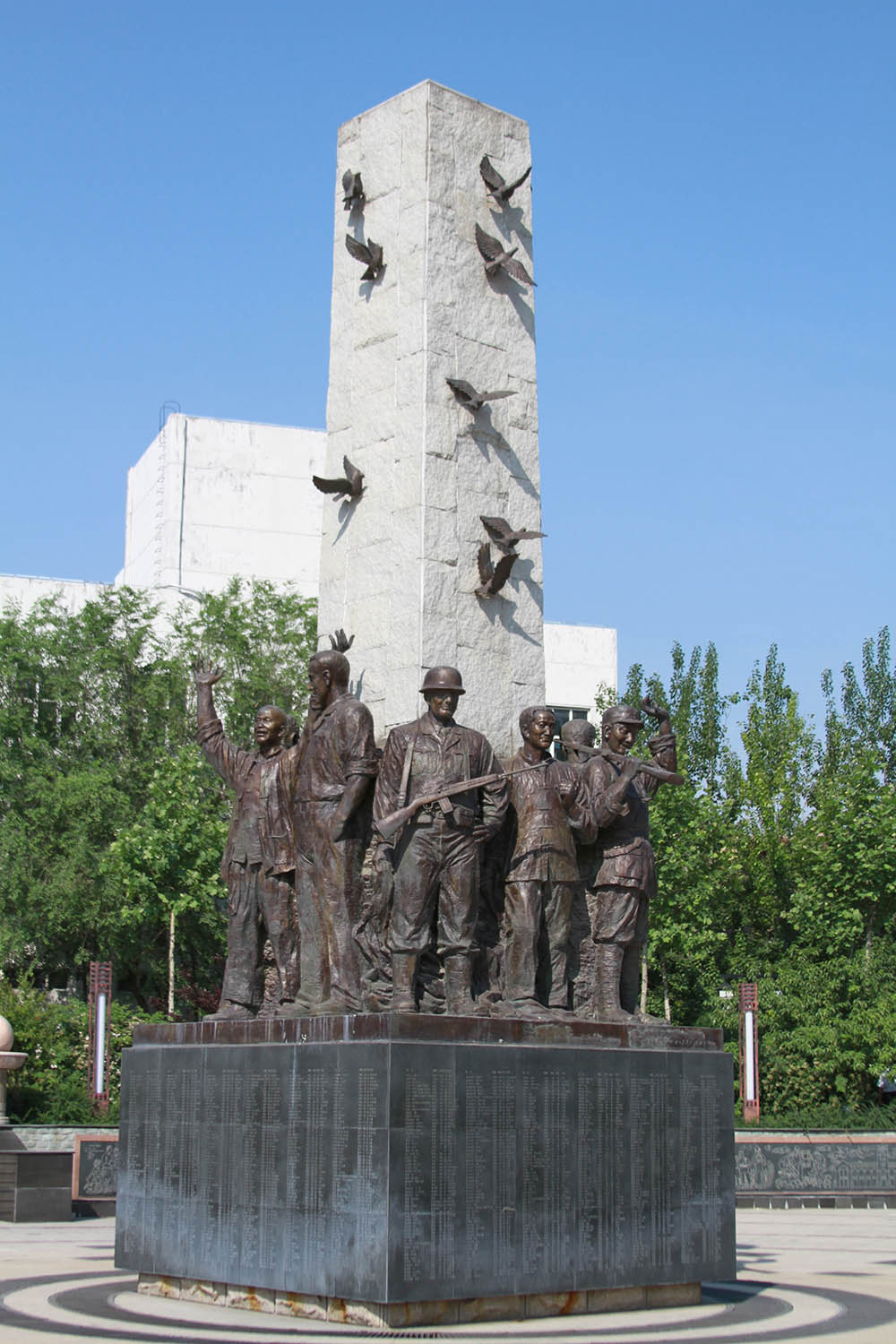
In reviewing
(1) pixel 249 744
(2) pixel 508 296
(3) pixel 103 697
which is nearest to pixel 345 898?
(2) pixel 508 296

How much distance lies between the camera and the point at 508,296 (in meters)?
11.4

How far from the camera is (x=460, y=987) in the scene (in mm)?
9375

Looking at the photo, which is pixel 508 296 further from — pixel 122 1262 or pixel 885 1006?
pixel 885 1006

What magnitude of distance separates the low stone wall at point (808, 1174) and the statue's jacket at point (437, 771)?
482 inches

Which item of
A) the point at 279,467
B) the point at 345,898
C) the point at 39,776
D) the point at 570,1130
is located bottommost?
the point at 570,1130

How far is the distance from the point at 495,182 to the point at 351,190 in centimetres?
100

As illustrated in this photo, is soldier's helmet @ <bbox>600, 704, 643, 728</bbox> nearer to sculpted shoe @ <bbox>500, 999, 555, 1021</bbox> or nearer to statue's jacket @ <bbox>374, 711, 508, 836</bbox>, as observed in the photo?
statue's jacket @ <bbox>374, 711, 508, 836</bbox>

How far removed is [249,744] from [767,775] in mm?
10060

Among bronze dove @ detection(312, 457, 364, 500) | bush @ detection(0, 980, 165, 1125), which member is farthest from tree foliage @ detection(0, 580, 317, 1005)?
bronze dove @ detection(312, 457, 364, 500)

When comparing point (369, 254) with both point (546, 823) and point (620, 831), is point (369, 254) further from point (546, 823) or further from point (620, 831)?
point (620, 831)

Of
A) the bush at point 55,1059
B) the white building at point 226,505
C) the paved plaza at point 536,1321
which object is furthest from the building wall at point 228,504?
the paved plaza at point 536,1321

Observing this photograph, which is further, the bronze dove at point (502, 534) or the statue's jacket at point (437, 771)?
the bronze dove at point (502, 534)

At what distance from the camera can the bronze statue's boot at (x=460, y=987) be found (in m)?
9.34

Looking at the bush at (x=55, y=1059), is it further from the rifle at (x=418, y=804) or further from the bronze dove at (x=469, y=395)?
the bronze dove at (x=469, y=395)
